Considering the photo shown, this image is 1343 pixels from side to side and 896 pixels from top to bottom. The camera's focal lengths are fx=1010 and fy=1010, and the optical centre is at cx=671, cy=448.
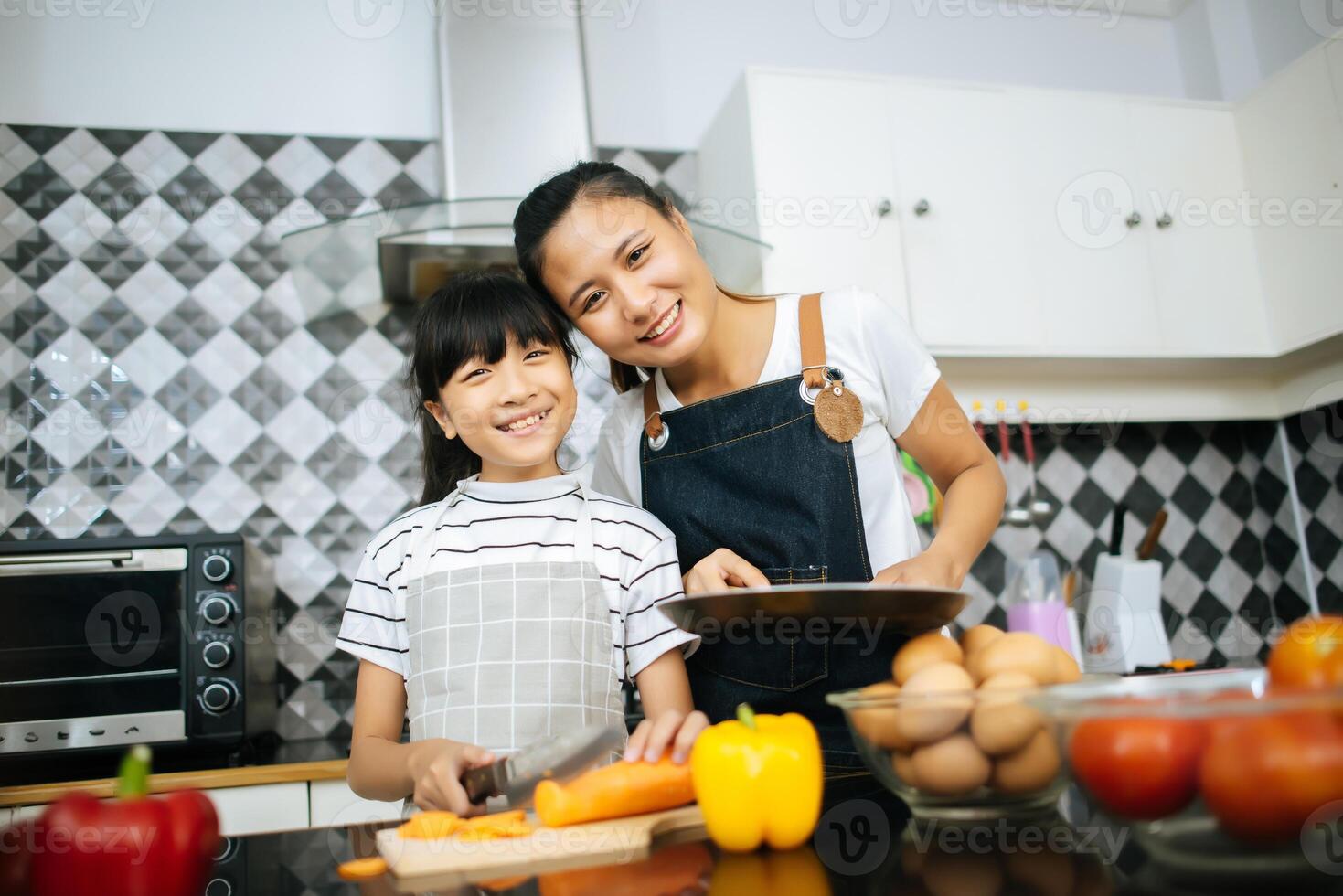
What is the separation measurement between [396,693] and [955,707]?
661 millimetres

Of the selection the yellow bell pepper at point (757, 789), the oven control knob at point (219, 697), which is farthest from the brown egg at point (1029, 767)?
the oven control knob at point (219, 697)

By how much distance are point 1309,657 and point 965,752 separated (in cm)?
17

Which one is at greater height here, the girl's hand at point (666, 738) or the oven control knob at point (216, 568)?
the oven control knob at point (216, 568)

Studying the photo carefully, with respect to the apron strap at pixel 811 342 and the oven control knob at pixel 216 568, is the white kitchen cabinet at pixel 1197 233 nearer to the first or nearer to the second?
the apron strap at pixel 811 342

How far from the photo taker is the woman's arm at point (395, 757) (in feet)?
2.32

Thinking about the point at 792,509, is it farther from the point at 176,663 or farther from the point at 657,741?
the point at 176,663

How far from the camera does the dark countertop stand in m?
0.45

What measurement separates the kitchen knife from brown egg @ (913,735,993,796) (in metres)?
0.20

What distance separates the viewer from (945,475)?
120 cm

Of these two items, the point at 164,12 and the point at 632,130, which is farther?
the point at 632,130

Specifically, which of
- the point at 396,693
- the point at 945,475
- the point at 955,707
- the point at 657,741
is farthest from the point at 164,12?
the point at 955,707

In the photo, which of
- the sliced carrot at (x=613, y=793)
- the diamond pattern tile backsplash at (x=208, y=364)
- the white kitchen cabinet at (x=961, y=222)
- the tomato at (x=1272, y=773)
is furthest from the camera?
the white kitchen cabinet at (x=961, y=222)

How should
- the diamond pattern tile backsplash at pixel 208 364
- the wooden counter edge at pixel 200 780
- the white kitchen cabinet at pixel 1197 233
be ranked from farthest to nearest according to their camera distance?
1. the white kitchen cabinet at pixel 1197 233
2. the diamond pattern tile backsplash at pixel 208 364
3. the wooden counter edge at pixel 200 780

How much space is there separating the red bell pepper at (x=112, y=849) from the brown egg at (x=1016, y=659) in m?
0.44
